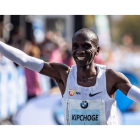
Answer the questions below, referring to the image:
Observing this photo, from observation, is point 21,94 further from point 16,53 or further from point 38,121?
point 16,53

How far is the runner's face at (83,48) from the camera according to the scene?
345 cm

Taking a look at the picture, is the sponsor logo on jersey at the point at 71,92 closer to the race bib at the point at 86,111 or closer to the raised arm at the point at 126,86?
the race bib at the point at 86,111

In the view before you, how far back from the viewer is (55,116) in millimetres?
7414

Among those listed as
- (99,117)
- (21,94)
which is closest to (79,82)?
(99,117)

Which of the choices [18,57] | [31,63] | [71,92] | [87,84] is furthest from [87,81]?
[18,57]

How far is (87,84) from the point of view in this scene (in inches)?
142

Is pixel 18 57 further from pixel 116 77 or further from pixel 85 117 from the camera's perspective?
pixel 116 77

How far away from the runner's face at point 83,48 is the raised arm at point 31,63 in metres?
0.30

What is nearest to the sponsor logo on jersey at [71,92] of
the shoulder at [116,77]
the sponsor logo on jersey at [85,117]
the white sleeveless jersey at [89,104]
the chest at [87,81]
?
the white sleeveless jersey at [89,104]

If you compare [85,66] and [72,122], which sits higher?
[85,66]

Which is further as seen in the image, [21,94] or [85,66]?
[21,94]

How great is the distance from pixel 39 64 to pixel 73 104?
546 mm

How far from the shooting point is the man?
138 inches
